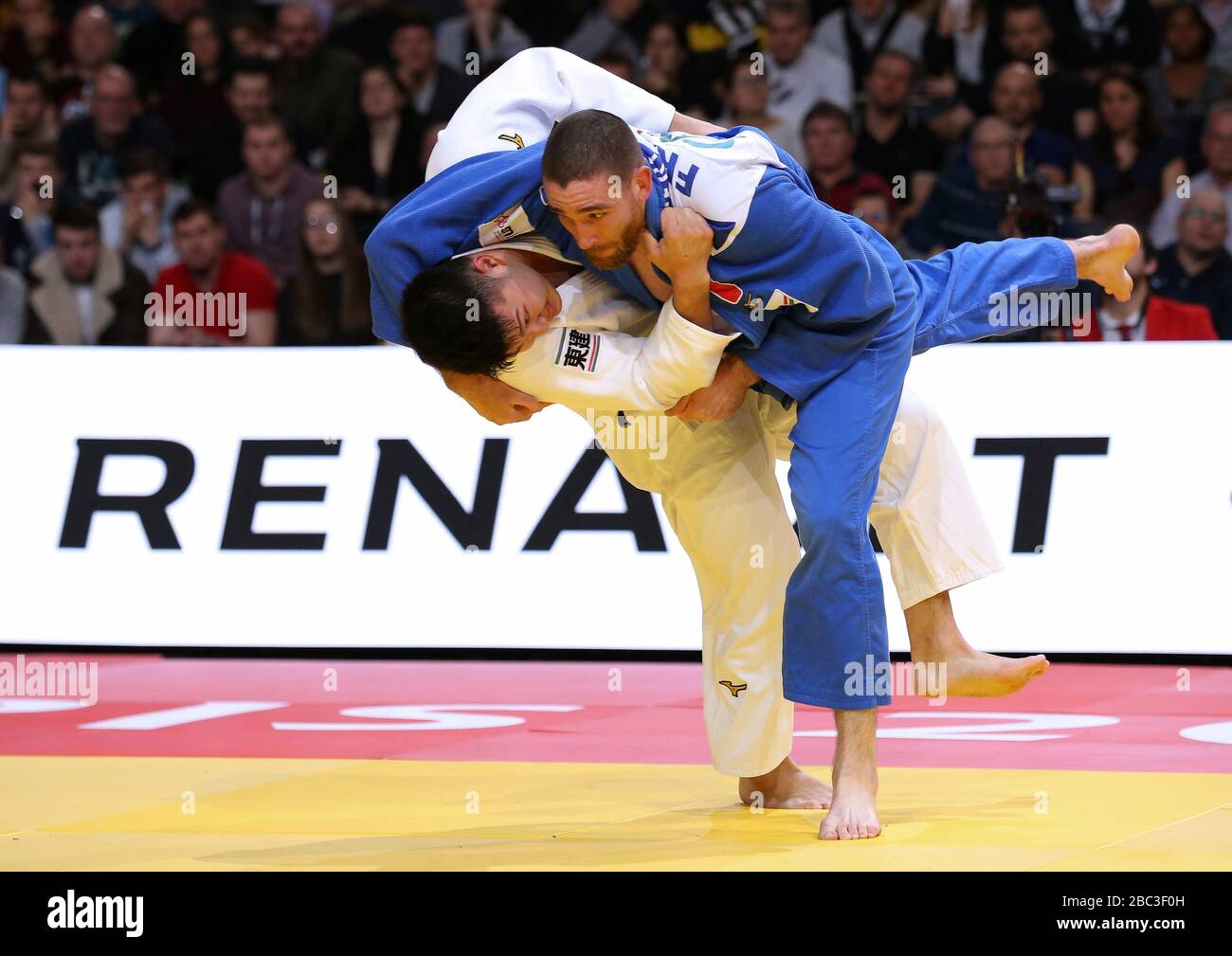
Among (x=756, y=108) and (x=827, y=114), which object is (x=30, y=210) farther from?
(x=827, y=114)

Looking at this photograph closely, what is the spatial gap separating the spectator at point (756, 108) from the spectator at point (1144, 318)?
198 centimetres

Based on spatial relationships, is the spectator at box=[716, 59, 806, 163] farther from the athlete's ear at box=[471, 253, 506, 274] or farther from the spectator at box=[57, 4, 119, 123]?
the athlete's ear at box=[471, 253, 506, 274]

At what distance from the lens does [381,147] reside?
350 inches

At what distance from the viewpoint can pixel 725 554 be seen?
13.0 ft

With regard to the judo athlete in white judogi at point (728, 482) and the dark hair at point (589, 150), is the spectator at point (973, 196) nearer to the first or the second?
the judo athlete in white judogi at point (728, 482)

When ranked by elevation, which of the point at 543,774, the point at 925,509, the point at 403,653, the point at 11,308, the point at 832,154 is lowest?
the point at 543,774

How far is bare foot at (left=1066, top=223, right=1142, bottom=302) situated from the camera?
4262 mm

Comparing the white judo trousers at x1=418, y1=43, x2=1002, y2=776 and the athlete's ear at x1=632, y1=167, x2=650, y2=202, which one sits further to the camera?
the white judo trousers at x1=418, y1=43, x2=1002, y2=776

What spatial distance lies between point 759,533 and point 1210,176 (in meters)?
4.92

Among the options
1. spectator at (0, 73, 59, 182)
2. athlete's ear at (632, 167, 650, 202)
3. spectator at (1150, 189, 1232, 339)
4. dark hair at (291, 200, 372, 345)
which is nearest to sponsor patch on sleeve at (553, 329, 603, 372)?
athlete's ear at (632, 167, 650, 202)

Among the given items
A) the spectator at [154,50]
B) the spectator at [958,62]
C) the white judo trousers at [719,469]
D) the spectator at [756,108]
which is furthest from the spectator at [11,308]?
the white judo trousers at [719,469]

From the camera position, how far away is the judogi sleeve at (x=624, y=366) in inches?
143

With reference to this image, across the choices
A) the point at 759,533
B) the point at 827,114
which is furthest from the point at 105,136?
the point at 759,533

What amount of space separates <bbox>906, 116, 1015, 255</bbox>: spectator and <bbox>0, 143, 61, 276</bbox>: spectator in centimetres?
462
